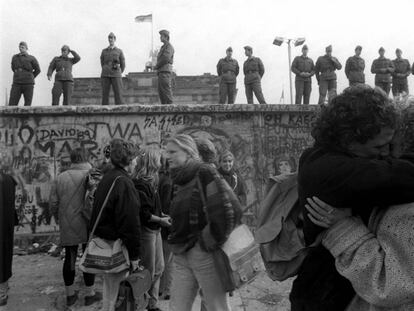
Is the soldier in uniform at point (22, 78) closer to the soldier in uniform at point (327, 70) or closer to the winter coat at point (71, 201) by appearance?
the winter coat at point (71, 201)

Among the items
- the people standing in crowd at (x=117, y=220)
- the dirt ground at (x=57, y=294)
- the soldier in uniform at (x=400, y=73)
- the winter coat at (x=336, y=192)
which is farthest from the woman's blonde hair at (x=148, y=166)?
the soldier in uniform at (x=400, y=73)

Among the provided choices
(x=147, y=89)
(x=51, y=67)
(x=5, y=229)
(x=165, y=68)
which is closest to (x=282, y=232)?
(x=5, y=229)

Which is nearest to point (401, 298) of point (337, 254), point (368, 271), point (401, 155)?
point (368, 271)

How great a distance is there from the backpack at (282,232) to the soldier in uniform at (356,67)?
1094cm

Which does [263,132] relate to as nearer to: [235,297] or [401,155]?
[235,297]

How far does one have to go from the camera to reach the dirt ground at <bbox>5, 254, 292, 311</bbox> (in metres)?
4.89

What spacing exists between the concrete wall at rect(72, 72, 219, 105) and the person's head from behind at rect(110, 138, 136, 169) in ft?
57.8

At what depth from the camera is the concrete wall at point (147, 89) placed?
2200cm

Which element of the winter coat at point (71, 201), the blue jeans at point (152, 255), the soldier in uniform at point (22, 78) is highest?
the soldier in uniform at point (22, 78)

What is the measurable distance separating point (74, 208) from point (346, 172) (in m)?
4.25

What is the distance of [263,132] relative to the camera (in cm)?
952

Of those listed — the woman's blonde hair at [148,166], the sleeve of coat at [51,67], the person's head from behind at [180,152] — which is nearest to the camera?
the person's head from behind at [180,152]

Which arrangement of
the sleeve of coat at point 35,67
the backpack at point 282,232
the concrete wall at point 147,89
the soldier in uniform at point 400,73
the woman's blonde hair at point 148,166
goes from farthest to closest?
1. the concrete wall at point 147,89
2. the soldier in uniform at point 400,73
3. the sleeve of coat at point 35,67
4. the woman's blonde hair at point 148,166
5. the backpack at point 282,232

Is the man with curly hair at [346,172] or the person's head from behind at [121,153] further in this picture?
the person's head from behind at [121,153]
